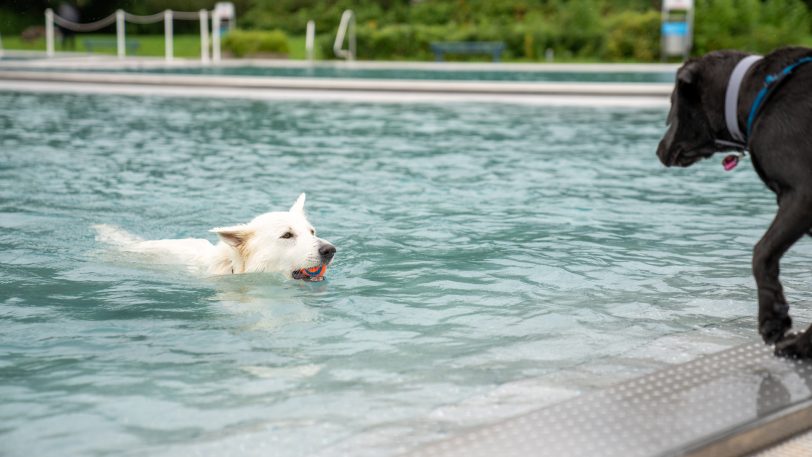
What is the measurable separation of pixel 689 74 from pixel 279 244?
2.64m

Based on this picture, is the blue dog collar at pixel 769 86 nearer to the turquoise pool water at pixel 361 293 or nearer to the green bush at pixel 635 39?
the turquoise pool water at pixel 361 293

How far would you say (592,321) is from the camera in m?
4.95

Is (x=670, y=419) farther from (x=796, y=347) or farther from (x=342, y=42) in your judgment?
(x=342, y=42)

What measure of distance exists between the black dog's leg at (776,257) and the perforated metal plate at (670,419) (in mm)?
214

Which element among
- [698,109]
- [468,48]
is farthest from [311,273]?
[468,48]

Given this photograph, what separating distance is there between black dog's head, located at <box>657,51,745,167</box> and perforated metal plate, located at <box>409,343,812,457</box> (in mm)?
1105

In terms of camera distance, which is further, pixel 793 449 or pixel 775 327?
pixel 775 327

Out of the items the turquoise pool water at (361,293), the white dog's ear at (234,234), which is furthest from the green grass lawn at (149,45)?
the white dog's ear at (234,234)

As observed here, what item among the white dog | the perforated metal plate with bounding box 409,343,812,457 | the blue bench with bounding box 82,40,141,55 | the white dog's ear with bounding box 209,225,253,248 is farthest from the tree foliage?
the perforated metal plate with bounding box 409,343,812,457

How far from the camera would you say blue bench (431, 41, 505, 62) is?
3027 cm

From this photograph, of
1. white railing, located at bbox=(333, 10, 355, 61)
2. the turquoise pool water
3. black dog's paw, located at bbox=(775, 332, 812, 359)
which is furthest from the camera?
white railing, located at bbox=(333, 10, 355, 61)

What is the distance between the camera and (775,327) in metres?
3.95

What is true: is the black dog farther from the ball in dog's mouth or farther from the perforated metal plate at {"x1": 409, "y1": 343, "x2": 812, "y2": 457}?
the ball in dog's mouth

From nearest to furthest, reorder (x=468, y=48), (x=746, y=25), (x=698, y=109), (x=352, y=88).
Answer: (x=698, y=109) → (x=352, y=88) → (x=746, y=25) → (x=468, y=48)
